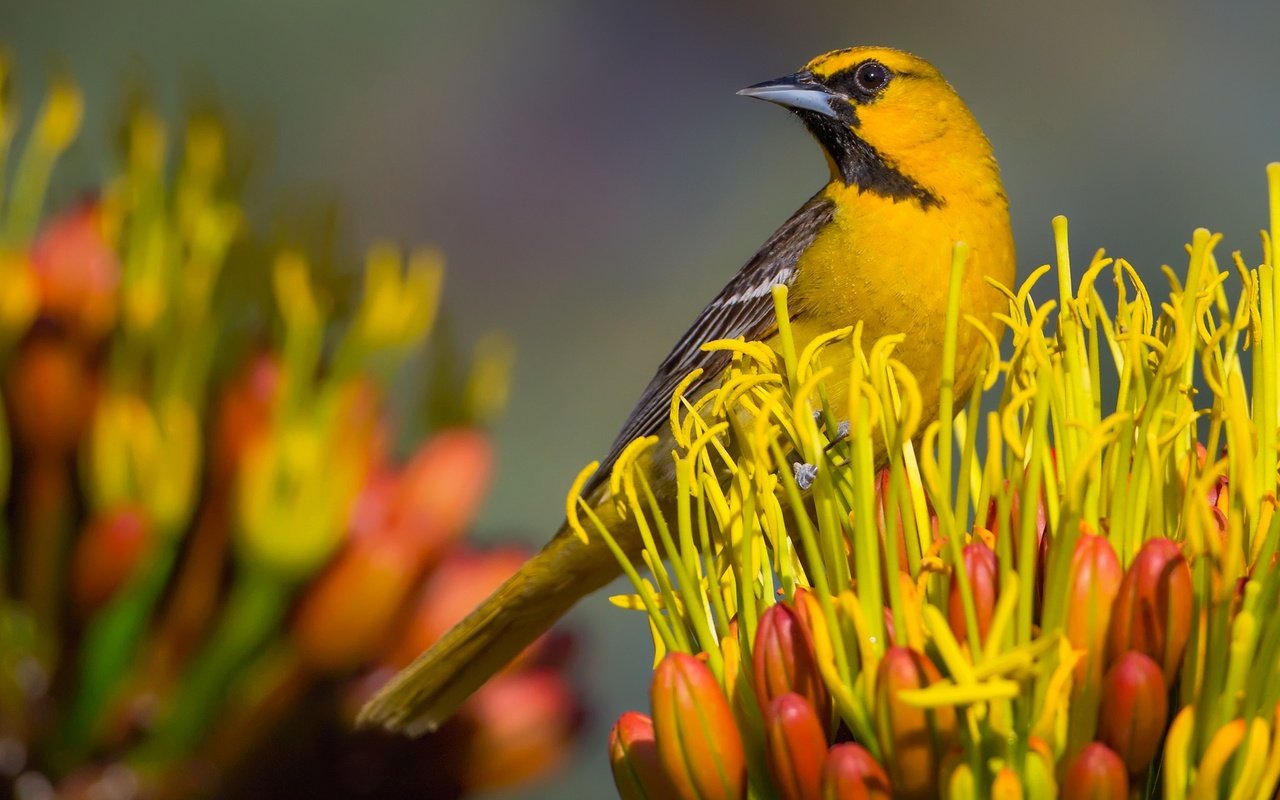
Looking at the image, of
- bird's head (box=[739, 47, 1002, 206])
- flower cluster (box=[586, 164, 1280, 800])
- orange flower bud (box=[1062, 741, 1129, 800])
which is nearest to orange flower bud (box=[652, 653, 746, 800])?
flower cluster (box=[586, 164, 1280, 800])

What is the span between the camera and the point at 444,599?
186 centimetres

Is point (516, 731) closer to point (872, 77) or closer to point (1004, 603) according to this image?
point (1004, 603)

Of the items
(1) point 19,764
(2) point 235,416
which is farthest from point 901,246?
(1) point 19,764

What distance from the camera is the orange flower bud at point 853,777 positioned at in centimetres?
103

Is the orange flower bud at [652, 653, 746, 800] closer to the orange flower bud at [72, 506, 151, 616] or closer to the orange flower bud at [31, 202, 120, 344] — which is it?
the orange flower bud at [72, 506, 151, 616]

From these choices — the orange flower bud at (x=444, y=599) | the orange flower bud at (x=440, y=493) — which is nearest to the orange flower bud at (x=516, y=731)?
A: the orange flower bud at (x=444, y=599)

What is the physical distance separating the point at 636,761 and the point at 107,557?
0.69m

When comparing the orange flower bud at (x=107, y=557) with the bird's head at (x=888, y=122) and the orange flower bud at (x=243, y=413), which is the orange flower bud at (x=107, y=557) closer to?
the orange flower bud at (x=243, y=413)

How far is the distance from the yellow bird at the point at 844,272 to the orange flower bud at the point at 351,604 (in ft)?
0.24

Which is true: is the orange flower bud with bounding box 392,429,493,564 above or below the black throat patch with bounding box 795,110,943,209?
below

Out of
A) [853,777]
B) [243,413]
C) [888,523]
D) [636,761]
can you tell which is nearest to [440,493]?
[243,413]

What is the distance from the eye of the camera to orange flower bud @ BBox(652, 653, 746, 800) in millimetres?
1104

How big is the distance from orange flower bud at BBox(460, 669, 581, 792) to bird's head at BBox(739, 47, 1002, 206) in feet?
2.98

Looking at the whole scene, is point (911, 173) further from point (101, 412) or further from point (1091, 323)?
point (101, 412)
